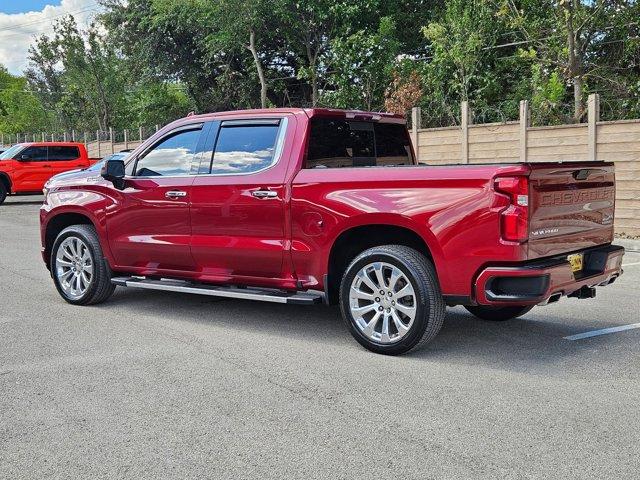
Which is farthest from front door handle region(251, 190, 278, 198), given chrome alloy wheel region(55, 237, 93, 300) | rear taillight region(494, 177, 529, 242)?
chrome alloy wheel region(55, 237, 93, 300)

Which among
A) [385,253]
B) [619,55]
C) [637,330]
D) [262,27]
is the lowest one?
[637,330]

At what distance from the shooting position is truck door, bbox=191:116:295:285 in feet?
20.2

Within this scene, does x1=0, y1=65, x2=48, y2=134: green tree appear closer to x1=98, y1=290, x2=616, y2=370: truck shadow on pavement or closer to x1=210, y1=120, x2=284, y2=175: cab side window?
x1=98, y1=290, x2=616, y2=370: truck shadow on pavement

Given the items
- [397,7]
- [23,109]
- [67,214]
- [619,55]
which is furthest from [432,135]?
[23,109]

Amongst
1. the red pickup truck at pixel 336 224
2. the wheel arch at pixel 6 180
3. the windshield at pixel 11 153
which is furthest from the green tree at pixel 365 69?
the red pickup truck at pixel 336 224

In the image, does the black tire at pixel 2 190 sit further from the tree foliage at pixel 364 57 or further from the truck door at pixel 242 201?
the truck door at pixel 242 201

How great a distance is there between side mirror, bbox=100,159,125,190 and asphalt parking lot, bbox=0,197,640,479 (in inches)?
50.6

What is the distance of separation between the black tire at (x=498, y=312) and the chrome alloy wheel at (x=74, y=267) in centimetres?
387

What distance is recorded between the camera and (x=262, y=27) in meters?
29.5

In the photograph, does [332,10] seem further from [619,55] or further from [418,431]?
[418,431]

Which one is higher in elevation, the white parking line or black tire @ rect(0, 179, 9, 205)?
black tire @ rect(0, 179, 9, 205)

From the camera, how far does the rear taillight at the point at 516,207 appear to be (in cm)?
496

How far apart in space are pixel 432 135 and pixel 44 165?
13.5m

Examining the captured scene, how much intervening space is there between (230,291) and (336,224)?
1249mm
